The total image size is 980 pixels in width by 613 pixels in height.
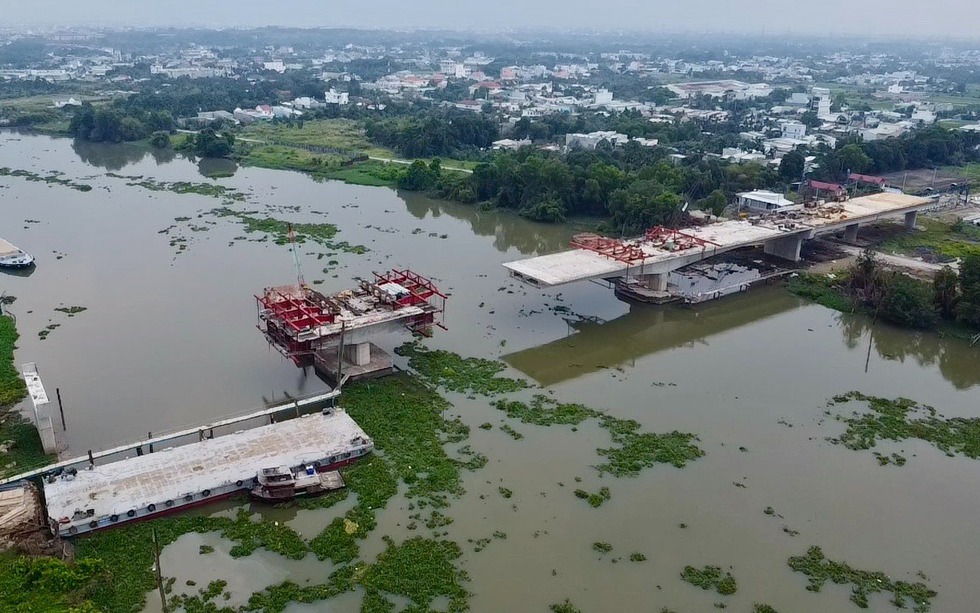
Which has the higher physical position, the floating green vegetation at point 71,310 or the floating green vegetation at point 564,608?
the floating green vegetation at point 71,310

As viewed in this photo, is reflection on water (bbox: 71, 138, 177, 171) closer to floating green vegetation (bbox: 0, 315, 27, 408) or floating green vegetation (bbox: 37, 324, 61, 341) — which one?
floating green vegetation (bbox: 37, 324, 61, 341)

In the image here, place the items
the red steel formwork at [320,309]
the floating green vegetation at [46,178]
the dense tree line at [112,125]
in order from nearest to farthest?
the red steel formwork at [320,309] → the floating green vegetation at [46,178] → the dense tree line at [112,125]

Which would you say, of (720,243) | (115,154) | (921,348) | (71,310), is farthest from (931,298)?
(115,154)

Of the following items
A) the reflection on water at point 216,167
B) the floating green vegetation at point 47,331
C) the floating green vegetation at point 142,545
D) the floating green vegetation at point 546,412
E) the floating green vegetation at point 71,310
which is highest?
the reflection on water at point 216,167

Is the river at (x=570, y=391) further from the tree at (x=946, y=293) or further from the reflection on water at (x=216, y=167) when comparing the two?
the reflection on water at (x=216, y=167)

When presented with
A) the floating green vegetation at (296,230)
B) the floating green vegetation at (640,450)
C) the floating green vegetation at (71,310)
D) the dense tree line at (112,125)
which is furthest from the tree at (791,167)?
the dense tree line at (112,125)
